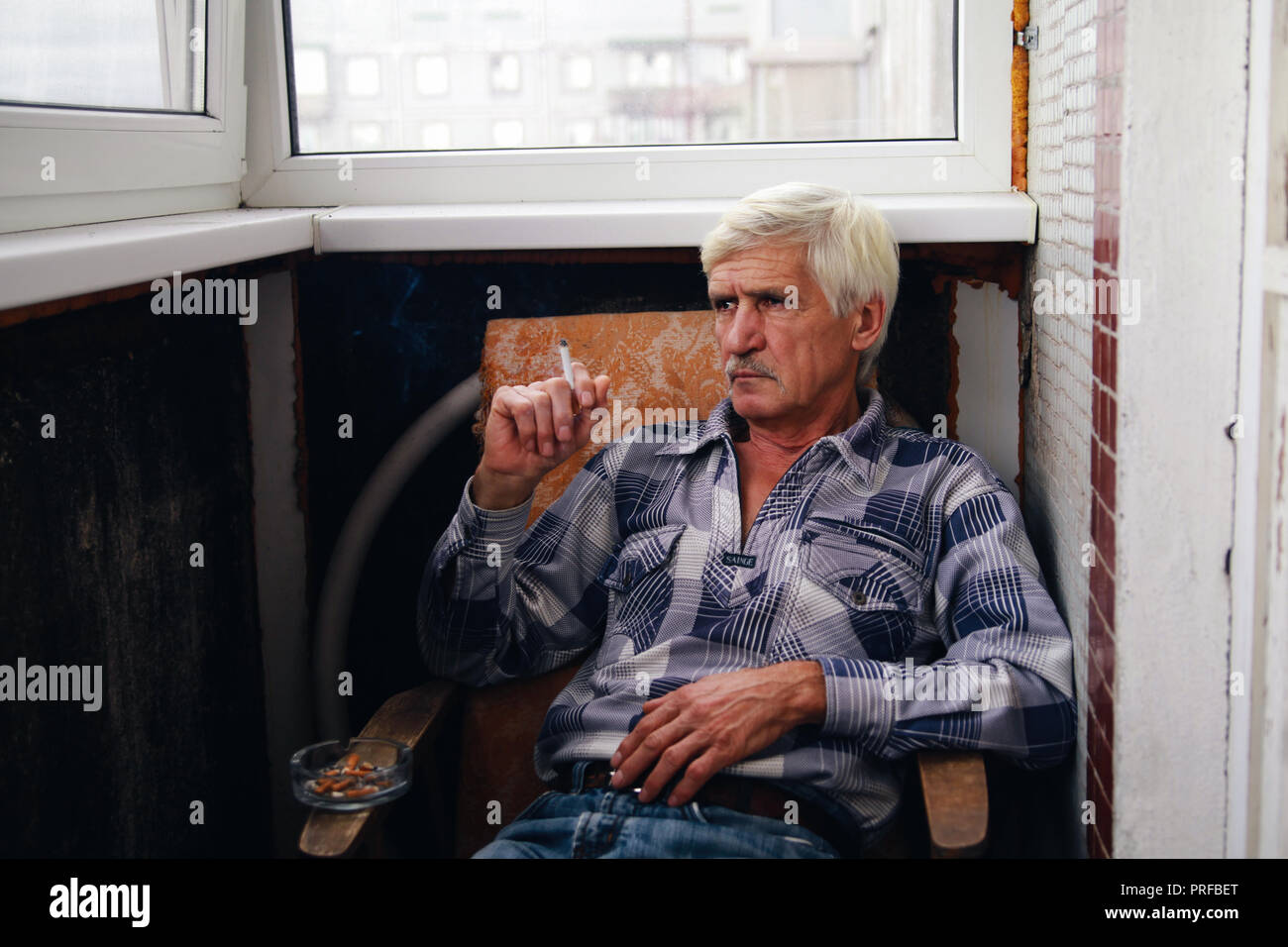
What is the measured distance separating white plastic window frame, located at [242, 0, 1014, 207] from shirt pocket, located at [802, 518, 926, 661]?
0.79 meters

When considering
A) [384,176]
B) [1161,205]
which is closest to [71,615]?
[384,176]

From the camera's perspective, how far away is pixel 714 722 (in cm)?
154

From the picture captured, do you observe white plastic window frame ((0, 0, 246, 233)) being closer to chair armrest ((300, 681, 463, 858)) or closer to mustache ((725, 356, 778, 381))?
chair armrest ((300, 681, 463, 858))

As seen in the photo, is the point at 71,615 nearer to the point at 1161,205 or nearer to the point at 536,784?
the point at 536,784

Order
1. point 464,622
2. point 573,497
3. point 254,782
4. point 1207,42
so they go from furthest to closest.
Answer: point 254,782 < point 573,497 < point 464,622 < point 1207,42

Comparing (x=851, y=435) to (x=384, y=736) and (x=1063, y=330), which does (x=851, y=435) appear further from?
(x=384, y=736)

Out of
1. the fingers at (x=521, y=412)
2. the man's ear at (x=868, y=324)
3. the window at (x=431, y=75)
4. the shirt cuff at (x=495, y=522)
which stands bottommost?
the shirt cuff at (x=495, y=522)

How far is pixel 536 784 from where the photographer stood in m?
1.87

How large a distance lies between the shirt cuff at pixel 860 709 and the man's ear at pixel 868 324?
565 millimetres

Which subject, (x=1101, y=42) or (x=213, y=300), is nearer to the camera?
(x=1101, y=42)

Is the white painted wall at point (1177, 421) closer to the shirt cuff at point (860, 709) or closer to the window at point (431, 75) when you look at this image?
the shirt cuff at point (860, 709)

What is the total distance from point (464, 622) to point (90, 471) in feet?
1.84

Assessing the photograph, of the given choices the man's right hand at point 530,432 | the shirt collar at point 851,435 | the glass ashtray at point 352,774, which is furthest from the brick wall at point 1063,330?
the glass ashtray at point 352,774

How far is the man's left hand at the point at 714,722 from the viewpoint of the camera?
153cm
